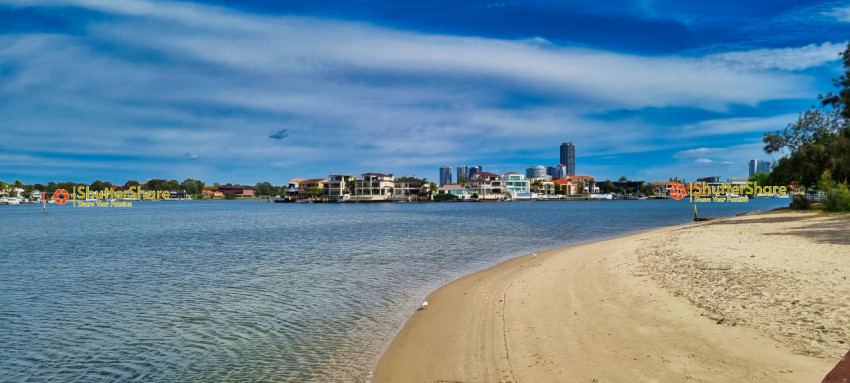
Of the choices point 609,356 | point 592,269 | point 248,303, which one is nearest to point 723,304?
point 609,356

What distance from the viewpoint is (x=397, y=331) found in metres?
10.2

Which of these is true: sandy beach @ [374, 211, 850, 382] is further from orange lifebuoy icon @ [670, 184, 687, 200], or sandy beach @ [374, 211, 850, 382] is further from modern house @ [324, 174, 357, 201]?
modern house @ [324, 174, 357, 201]

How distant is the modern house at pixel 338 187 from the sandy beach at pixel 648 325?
157358 mm

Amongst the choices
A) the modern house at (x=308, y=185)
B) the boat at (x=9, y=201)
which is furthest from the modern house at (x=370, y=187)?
the boat at (x=9, y=201)

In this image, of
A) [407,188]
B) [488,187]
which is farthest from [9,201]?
[488,187]

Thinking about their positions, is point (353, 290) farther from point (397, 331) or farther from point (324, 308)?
point (397, 331)

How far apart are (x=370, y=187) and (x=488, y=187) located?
49174 millimetres

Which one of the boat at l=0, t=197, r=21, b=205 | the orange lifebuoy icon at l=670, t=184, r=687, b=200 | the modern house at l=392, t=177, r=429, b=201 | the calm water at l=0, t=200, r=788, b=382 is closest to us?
the calm water at l=0, t=200, r=788, b=382

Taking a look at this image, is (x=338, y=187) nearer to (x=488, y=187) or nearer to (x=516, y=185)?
(x=488, y=187)

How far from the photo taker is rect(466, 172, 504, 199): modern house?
7170 inches

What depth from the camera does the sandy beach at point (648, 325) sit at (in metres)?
6.27

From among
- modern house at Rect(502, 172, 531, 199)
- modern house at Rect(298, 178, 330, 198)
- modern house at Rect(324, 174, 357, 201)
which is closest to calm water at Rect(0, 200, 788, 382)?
modern house at Rect(324, 174, 357, 201)

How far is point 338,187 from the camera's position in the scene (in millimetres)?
169750

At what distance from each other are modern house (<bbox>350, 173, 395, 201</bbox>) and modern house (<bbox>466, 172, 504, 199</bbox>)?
39.1 m
